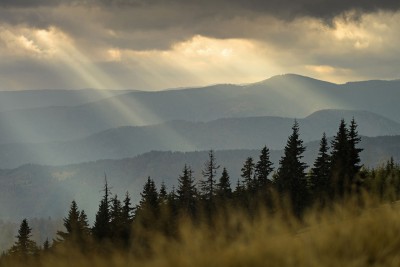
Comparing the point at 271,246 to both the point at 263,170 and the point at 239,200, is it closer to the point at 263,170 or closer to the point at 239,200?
the point at 239,200

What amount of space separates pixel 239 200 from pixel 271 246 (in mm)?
48274

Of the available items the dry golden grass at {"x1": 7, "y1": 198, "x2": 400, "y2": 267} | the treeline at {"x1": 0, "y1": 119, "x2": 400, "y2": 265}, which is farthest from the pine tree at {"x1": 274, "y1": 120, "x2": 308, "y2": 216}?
the dry golden grass at {"x1": 7, "y1": 198, "x2": 400, "y2": 267}

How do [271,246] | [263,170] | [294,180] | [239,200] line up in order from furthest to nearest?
[263,170]
[239,200]
[294,180]
[271,246]

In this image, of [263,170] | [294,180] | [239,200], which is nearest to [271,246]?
[294,180]

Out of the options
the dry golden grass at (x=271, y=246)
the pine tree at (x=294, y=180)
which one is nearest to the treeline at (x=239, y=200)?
the pine tree at (x=294, y=180)

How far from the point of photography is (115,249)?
284 inches

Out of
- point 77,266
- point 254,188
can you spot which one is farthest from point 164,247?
point 254,188

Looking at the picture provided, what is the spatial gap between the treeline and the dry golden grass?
1.04ft

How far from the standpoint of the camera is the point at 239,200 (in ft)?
178

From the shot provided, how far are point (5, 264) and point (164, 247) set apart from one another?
2209 mm

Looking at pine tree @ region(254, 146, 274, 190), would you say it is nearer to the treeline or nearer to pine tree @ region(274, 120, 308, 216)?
the treeline

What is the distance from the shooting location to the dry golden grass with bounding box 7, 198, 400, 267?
6.05 m

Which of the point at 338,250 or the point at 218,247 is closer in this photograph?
the point at 338,250

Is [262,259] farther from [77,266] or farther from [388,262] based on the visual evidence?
[77,266]
